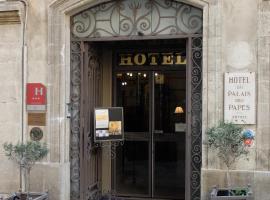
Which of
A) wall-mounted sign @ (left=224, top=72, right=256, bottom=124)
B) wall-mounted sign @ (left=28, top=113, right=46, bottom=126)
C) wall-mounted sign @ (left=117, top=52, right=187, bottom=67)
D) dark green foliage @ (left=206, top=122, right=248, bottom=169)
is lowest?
dark green foliage @ (left=206, top=122, right=248, bottom=169)

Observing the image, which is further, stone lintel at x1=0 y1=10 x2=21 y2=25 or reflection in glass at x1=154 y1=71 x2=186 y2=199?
reflection in glass at x1=154 y1=71 x2=186 y2=199

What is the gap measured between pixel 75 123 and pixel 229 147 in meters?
2.85

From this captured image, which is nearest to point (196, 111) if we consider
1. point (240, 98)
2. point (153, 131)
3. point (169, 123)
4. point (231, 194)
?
point (240, 98)

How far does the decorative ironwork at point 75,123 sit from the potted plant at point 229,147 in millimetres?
2447

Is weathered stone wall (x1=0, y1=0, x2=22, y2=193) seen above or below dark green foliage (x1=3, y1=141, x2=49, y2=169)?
above

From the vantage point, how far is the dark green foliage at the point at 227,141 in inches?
283

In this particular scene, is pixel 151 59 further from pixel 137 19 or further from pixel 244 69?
pixel 244 69

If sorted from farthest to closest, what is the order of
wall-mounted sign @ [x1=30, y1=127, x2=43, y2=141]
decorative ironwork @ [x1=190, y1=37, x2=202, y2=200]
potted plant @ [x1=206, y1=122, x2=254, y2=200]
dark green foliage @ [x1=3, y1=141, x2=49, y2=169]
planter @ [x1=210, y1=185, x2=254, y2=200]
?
wall-mounted sign @ [x1=30, y1=127, x2=43, y2=141], decorative ironwork @ [x1=190, y1=37, x2=202, y2=200], dark green foliage @ [x1=3, y1=141, x2=49, y2=169], potted plant @ [x1=206, y1=122, x2=254, y2=200], planter @ [x1=210, y1=185, x2=254, y2=200]

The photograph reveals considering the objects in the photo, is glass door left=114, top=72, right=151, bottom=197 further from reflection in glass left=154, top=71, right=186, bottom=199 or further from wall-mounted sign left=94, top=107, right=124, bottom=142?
wall-mounted sign left=94, top=107, right=124, bottom=142

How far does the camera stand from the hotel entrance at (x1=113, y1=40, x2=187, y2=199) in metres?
9.84

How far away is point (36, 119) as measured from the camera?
859 cm

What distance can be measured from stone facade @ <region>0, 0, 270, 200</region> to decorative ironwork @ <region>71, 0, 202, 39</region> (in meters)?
0.23

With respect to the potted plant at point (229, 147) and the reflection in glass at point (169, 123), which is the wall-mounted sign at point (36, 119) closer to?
the reflection in glass at point (169, 123)

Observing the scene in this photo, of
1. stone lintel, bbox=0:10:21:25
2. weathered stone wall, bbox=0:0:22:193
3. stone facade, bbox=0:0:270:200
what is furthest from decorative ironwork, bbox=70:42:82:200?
stone lintel, bbox=0:10:21:25
